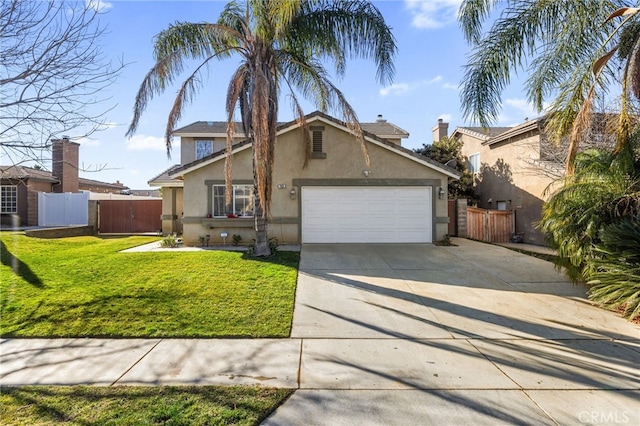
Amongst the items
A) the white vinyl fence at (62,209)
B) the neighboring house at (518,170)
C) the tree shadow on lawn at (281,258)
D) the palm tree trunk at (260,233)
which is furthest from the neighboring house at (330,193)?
the white vinyl fence at (62,209)

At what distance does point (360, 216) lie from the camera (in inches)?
532

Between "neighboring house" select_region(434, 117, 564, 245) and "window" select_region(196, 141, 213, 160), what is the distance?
15119 mm

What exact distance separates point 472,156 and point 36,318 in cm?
2242

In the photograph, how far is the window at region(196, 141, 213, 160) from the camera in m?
19.7

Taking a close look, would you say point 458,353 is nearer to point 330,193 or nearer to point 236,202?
point 330,193

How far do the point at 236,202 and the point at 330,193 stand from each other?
3.76 m

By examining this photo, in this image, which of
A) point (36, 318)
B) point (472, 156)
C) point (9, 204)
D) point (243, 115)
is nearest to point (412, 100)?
point (243, 115)

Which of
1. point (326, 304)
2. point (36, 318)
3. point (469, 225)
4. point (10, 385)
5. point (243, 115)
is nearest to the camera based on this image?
point (10, 385)

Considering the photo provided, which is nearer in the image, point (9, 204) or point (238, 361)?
point (238, 361)

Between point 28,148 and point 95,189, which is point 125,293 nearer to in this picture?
point 28,148

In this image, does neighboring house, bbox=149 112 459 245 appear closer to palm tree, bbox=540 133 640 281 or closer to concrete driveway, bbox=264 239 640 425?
concrete driveway, bbox=264 239 640 425

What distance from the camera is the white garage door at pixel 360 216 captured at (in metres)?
13.5

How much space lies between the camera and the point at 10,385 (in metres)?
3.66
